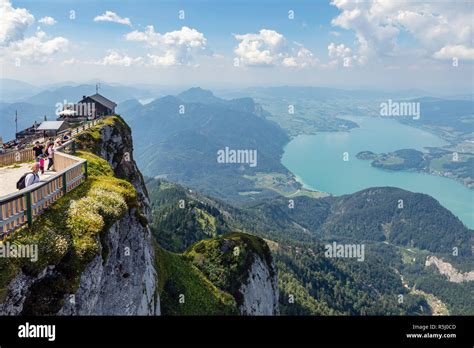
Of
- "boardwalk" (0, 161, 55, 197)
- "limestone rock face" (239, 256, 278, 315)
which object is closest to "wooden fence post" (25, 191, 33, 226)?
"boardwalk" (0, 161, 55, 197)

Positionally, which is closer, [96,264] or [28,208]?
[28,208]

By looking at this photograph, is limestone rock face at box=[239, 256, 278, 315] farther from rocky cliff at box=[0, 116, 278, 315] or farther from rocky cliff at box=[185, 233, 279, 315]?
rocky cliff at box=[0, 116, 278, 315]

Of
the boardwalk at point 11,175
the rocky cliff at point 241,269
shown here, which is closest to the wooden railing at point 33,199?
the boardwalk at point 11,175

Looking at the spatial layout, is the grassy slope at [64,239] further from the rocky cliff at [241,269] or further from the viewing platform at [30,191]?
the rocky cliff at [241,269]

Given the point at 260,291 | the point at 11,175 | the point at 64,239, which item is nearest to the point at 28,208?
the point at 64,239

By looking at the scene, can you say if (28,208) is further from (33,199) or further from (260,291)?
(260,291)
